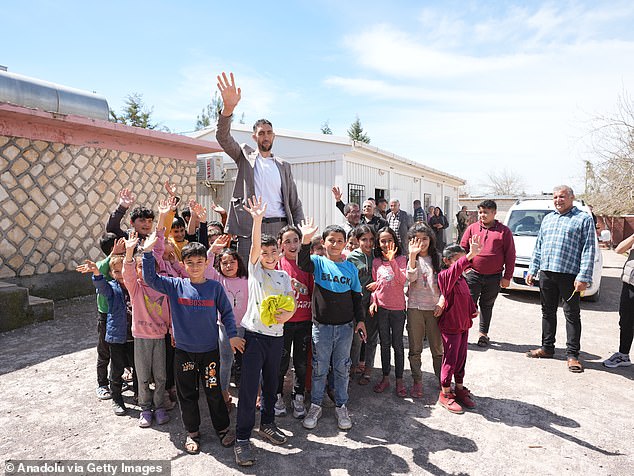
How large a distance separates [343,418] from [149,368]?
154cm

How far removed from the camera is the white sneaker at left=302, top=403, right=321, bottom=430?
297 cm

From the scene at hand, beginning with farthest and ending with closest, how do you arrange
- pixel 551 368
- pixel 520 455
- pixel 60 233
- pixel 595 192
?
pixel 595 192
pixel 60 233
pixel 551 368
pixel 520 455

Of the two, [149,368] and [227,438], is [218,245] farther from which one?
[227,438]

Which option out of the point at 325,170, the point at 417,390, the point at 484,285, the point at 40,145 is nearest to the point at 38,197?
the point at 40,145

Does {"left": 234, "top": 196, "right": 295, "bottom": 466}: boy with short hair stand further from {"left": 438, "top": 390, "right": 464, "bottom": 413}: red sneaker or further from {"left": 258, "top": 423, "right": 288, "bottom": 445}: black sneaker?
{"left": 438, "top": 390, "right": 464, "bottom": 413}: red sneaker

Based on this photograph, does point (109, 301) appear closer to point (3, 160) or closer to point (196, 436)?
point (196, 436)

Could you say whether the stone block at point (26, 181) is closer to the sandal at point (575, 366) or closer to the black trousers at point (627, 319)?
the sandal at point (575, 366)

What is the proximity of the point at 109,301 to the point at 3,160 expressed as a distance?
4.71m

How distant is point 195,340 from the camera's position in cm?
271

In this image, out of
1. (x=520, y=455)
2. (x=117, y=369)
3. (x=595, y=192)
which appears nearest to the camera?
(x=520, y=455)

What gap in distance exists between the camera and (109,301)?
125 inches

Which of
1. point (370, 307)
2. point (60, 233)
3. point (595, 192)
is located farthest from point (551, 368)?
point (595, 192)

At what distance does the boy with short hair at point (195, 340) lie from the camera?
2.71m

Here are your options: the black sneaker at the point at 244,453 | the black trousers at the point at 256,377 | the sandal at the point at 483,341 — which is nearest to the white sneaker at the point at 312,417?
the black trousers at the point at 256,377
